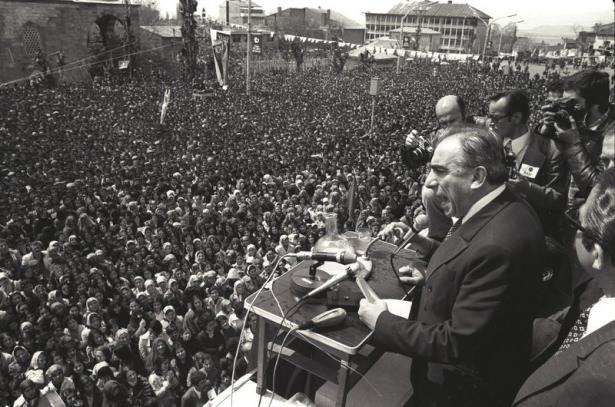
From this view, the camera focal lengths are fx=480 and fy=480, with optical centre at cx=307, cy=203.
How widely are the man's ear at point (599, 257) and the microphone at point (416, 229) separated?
1166 mm

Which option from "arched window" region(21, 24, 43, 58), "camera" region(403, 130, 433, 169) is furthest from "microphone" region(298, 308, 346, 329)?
"arched window" region(21, 24, 43, 58)

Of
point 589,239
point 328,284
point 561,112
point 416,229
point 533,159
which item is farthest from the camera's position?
point 533,159

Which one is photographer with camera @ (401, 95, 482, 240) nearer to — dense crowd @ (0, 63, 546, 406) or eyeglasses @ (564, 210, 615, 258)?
eyeglasses @ (564, 210, 615, 258)

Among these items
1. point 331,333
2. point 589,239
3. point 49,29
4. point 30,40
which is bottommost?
point 331,333

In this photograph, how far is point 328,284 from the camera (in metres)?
2.15

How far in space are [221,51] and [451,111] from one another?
24351mm

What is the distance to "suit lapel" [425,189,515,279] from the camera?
1928mm

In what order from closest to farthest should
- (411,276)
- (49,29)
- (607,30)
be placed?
1. (411,276)
2. (49,29)
3. (607,30)

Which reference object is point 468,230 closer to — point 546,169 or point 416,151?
point 416,151

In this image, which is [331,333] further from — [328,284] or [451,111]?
[451,111]

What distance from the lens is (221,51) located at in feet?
85.9

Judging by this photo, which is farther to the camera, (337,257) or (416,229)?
(416,229)

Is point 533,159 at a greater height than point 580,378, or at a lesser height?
greater

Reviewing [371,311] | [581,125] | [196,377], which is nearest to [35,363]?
[196,377]
